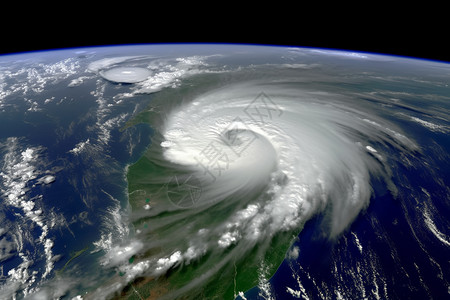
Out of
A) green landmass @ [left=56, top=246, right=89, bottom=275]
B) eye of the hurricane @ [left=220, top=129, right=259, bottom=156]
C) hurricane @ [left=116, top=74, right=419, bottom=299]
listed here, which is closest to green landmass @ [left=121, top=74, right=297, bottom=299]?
hurricane @ [left=116, top=74, right=419, bottom=299]

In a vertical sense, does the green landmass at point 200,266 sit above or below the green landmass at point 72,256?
above

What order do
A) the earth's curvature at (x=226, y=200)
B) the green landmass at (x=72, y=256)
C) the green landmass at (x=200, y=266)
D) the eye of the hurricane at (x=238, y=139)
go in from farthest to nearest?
the eye of the hurricane at (x=238, y=139) → the green landmass at (x=72, y=256) → the earth's curvature at (x=226, y=200) → the green landmass at (x=200, y=266)

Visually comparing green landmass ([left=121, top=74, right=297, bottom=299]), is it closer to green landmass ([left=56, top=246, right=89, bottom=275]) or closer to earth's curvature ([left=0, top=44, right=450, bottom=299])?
earth's curvature ([left=0, top=44, right=450, bottom=299])

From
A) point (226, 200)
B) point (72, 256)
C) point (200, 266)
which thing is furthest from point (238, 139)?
point (72, 256)

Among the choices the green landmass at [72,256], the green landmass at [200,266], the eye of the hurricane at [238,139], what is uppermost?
the eye of the hurricane at [238,139]

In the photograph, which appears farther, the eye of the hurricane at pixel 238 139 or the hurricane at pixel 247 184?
the eye of the hurricane at pixel 238 139

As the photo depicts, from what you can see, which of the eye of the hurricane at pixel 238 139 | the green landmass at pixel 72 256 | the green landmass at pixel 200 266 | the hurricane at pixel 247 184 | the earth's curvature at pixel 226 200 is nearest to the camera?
the green landmass at pixel 200 266

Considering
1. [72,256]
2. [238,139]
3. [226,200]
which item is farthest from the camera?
[238,139]

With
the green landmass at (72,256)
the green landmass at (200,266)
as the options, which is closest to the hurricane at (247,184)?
the green landmass at (200,266)

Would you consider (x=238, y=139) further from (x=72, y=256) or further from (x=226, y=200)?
(x=72, y=256)

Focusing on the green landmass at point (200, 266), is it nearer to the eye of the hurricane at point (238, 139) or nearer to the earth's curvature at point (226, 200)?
the earth's curvature at point (226, 200)

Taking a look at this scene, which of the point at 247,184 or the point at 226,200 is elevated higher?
the point at 247,184
